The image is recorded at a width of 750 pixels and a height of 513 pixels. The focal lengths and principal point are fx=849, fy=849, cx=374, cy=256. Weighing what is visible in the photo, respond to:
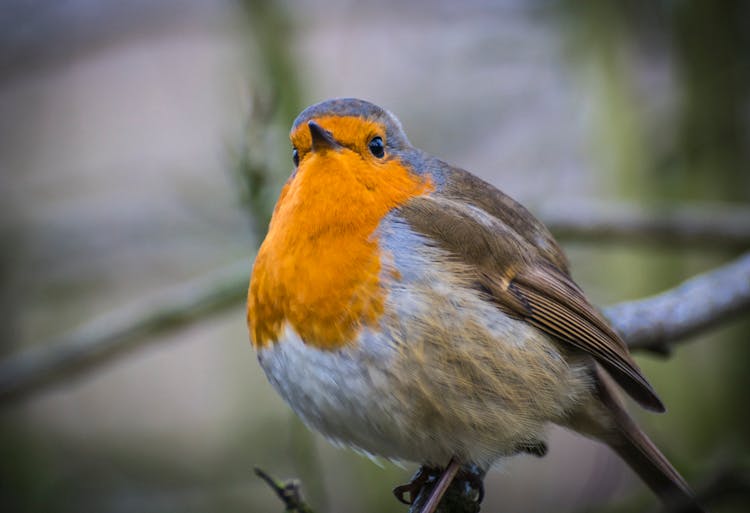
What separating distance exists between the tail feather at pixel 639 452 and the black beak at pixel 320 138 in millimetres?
1261

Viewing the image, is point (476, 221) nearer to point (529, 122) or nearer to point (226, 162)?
point (226, 162)

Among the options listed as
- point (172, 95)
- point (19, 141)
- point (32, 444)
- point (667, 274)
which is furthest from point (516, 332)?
point (172, 95)

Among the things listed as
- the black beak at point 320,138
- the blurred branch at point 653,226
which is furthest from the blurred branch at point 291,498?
the blurred branch at point 653,226

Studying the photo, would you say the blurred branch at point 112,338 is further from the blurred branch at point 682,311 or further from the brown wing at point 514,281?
the blurred branch at point 682,311

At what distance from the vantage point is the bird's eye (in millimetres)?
2791

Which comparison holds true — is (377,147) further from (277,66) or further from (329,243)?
(277,66)

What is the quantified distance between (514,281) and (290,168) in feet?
6.95

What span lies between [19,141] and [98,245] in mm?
1363

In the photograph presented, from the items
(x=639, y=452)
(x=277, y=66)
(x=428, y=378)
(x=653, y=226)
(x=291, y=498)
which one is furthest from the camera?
(x=277, y=66)

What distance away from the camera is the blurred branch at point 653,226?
153 inches

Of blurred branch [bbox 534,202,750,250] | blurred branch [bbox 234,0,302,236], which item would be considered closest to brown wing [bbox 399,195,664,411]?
blurred branch [bbox 534,202,750,250]

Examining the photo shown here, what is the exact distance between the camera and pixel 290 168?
4.60 metres

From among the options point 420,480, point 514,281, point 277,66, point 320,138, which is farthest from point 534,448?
point 277,66

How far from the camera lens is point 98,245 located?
4523mm
